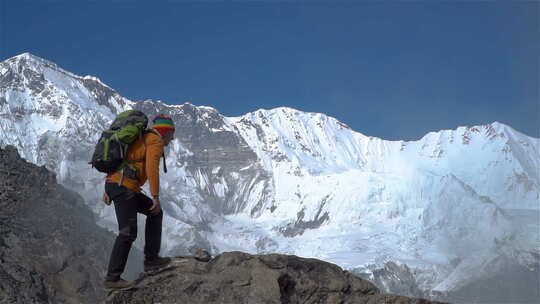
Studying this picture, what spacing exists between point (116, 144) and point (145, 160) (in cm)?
43

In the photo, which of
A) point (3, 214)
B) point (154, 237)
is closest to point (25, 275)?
point (3, 214)

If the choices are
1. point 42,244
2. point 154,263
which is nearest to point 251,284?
point 154,263

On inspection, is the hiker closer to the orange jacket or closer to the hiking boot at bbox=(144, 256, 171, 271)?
the orange jacket

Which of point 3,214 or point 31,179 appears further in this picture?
point 31,179

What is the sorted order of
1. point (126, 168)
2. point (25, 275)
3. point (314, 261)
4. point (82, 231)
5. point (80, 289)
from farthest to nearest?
1. point (82, 231)
2. point (80, 289)
3. point (25, 275)
4. point (314, 261)
5. point (126, 168)

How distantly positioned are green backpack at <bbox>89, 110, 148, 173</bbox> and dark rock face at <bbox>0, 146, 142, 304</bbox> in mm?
29152

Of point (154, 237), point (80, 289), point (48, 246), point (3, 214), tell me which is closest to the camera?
point (154, 237)

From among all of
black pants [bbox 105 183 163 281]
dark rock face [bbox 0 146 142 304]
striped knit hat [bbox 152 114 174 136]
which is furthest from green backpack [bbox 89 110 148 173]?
dark rock face [bbox 0 146 142 304]

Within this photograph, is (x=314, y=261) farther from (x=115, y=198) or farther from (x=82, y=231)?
(x=82, y=231)

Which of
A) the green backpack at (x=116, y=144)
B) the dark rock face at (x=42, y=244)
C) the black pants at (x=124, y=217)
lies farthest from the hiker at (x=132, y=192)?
the dark rock face at (x=42, y=244)

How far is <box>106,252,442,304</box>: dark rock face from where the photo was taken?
9.79 metres

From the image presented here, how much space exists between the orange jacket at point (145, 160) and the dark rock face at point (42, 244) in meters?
29.1

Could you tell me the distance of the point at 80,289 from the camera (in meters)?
77.2

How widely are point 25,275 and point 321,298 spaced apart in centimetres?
4123
